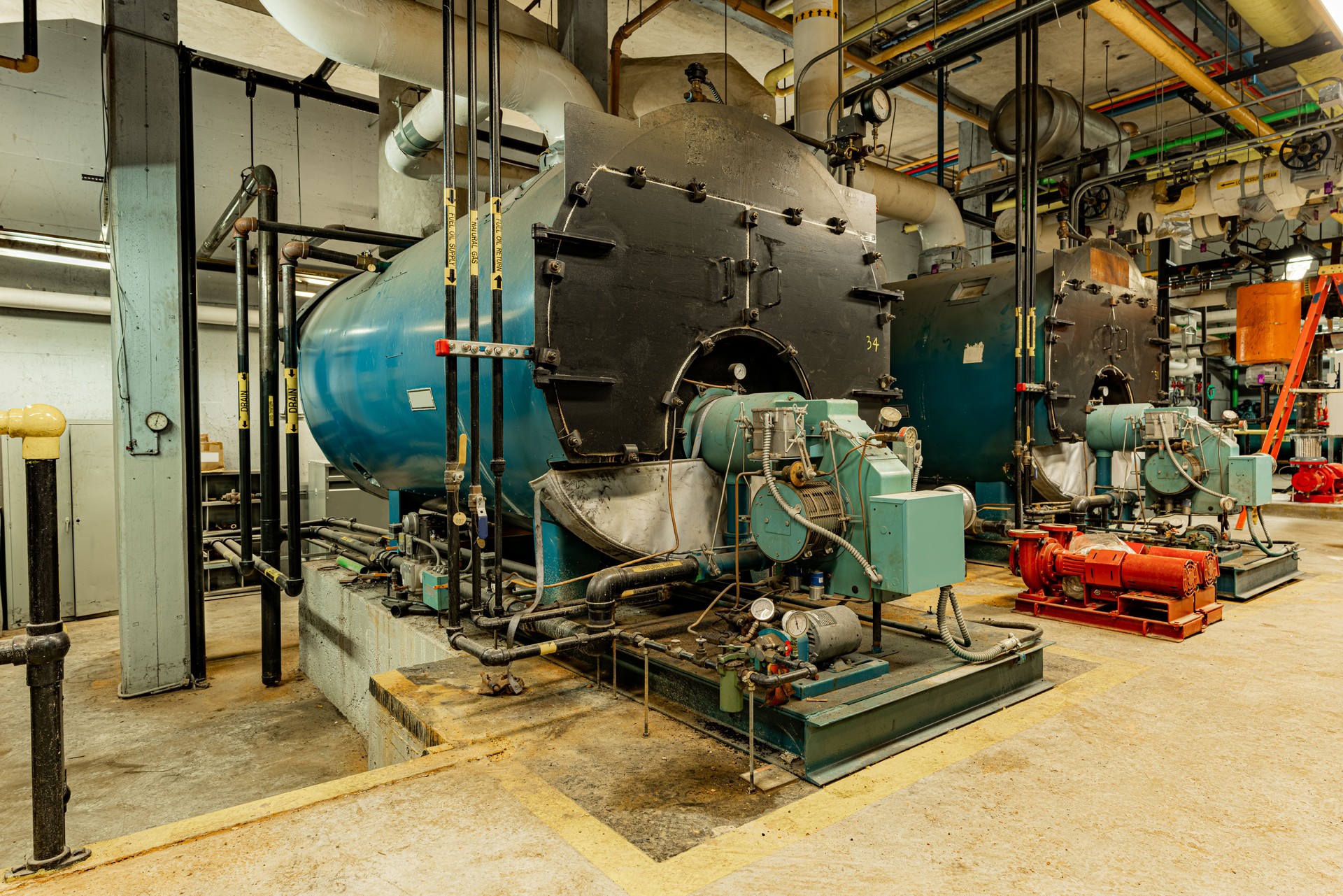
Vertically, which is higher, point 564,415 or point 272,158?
point 272,158

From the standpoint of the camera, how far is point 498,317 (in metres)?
2.63

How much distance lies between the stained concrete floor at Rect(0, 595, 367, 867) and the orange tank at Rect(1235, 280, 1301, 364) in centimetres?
1054

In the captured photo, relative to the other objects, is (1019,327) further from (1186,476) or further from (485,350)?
(485,350)

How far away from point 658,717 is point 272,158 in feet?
25.1

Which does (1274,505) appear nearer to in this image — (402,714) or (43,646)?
(402,714)

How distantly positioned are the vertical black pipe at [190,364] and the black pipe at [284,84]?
204 cm

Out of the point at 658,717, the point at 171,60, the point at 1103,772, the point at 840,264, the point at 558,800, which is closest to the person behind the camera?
the point at 558,800

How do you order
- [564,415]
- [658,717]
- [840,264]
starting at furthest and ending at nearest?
[840,264], [564,415], [658,717]

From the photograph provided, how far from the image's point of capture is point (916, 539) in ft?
7.66

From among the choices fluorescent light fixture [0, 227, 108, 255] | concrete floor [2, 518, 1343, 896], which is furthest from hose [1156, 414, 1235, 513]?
fluorescent light fixture [0, 227, 108, 255]

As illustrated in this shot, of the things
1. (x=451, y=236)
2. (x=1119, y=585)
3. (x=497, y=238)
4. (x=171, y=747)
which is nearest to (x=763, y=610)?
(x=497, y=238)

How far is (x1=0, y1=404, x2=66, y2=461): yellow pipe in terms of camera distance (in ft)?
5.08

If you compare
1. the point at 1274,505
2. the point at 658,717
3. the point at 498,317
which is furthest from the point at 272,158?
the point at 1274,505

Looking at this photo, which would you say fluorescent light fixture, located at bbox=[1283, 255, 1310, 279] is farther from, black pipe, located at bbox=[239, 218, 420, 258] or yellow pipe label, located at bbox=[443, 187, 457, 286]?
yellow pipe label, located at bbox=[443, 187, 457, 286]
